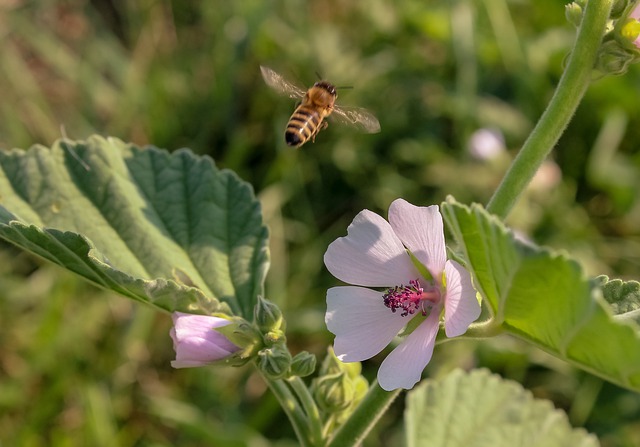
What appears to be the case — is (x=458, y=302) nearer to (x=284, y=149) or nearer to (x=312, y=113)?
(x=312, y=113)

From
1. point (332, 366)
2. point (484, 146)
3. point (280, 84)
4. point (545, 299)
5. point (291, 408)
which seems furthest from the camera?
point (484, 146)

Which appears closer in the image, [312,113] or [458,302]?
[458,302]

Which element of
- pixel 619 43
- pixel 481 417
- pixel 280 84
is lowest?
pixel 481 417

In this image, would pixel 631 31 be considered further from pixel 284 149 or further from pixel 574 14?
pixel 284 149

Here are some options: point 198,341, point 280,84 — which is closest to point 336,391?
point 198,341

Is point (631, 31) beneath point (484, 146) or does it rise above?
above

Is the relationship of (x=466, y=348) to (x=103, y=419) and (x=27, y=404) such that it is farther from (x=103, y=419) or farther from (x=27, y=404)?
(x=27, y=404)

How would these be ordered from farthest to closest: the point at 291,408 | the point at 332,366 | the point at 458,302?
1. the point at 332,366
2. the point at 291,408
3. the point at 458,302

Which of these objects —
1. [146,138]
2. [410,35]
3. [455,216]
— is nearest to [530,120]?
[410,35]
